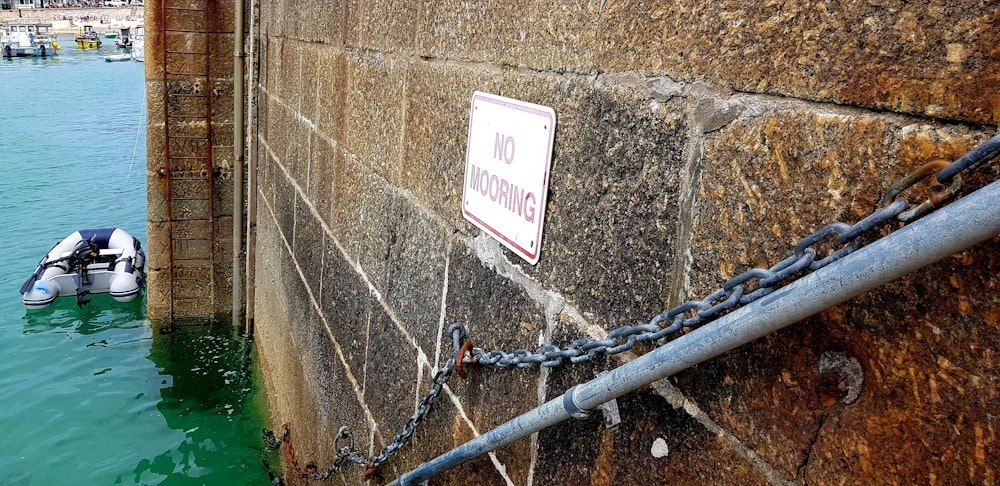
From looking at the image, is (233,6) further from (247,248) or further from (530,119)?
(530,119)

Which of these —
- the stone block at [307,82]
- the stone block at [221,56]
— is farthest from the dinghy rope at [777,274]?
the stone block at [221,56]

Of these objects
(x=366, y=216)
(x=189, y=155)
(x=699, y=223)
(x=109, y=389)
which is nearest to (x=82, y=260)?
(x=109, y=389)

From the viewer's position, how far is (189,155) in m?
7.80

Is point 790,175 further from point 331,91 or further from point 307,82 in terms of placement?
point 307,82

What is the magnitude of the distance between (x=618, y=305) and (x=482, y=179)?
2.01 ft

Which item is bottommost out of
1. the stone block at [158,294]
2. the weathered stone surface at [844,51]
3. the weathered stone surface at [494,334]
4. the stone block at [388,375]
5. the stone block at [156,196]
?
the stone block at [158,294]

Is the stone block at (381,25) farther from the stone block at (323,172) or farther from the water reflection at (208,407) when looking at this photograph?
the water reflection at (208,407)

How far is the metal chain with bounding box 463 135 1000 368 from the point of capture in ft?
2.60

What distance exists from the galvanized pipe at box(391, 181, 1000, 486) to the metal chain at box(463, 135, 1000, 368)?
62 mm

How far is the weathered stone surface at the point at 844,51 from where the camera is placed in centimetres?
80

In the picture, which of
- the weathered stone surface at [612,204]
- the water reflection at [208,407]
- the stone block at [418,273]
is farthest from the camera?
the water reflection at [208,407]

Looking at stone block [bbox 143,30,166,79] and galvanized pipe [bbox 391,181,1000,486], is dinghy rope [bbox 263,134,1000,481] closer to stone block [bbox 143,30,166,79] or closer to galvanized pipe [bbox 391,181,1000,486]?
galvanized pipe [bbox 391,181,1000,486]

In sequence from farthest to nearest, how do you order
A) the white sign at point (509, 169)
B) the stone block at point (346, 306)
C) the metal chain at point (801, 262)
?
the stone block at point (346, 306), the white sign at point (509, 169), the metal chain at point (801, 262)

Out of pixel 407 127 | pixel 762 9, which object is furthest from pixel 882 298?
pixel 407 127
